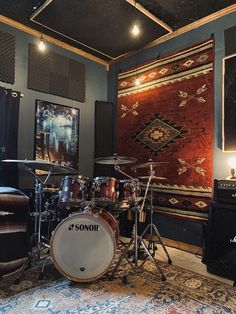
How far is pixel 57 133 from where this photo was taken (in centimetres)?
389

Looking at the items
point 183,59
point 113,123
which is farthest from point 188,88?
point 113,123

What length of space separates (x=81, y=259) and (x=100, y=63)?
11.5ft

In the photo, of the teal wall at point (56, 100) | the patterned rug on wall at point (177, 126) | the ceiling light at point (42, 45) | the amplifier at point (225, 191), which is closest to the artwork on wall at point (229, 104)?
the patterned rug on wall at point (177, 126)

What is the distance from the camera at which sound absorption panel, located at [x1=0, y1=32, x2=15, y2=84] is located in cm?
335

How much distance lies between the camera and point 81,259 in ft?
7.67

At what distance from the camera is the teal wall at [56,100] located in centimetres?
354

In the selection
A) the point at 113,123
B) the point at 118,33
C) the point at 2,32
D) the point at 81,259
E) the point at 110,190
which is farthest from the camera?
the point at 113,123

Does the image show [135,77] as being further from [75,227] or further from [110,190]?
[75,227]

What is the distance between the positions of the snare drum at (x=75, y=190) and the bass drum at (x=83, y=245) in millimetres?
336

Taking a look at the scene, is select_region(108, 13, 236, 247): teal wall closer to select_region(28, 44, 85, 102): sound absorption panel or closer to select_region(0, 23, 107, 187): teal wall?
select_region(0, 23, 107, 187): teal wall

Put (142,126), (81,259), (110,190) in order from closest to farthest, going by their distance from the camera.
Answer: (81,259) → (110,190) → (142,126)

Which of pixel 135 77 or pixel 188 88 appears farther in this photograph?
pixel 135 77

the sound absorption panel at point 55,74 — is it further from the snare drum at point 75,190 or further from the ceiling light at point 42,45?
the snare drum at point 75,190

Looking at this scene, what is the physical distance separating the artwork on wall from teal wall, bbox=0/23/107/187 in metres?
2.23
